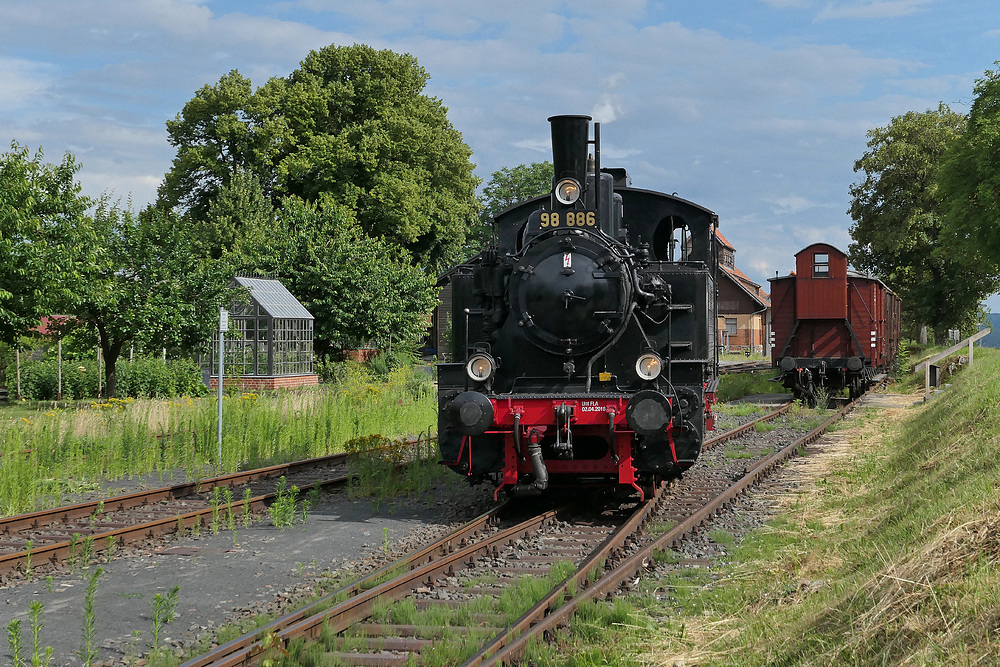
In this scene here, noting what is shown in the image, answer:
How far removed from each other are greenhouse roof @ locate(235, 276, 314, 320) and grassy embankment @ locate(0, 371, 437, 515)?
480 centimetres

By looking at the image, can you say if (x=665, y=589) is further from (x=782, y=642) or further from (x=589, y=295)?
(x=589, y=295)

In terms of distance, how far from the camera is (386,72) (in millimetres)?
36656

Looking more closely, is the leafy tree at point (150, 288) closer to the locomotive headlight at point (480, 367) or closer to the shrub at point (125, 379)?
the shrub at point (125, 379)

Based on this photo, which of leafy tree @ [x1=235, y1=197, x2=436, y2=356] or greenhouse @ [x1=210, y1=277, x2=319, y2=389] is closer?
greenhouse @ [x1=210, y1=277, x2=319, y2=389]

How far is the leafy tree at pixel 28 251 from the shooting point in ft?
48.4

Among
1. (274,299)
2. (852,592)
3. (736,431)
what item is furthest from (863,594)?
(274,299)

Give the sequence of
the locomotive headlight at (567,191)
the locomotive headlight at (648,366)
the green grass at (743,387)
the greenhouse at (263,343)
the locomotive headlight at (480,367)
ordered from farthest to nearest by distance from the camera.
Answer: the green grass at (743,387), the greenhouse at (263,343), the locomotive headlight at (567,191), the locomotive headlight at (480,367), the locomotive headlight at (648,366)

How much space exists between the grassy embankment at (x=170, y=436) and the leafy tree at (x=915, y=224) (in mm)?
32856

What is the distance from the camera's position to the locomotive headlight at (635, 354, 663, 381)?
329 inches

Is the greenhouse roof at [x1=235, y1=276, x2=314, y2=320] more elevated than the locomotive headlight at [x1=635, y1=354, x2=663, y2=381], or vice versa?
the greenhouse roof at [x1=235, y1=276, x2=314, y2=320]

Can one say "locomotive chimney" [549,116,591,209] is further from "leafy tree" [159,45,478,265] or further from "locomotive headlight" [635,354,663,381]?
"leafy tree" [159,45,478,265]

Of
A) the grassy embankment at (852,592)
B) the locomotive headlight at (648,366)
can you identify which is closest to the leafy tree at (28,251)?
the locomotive headlight at (648,366)

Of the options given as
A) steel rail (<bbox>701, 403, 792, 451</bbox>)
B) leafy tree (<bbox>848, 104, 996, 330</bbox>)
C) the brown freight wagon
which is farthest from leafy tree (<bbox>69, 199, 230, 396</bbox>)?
leafy tree (<bbox>848, 104, 996, 330</bbox>)

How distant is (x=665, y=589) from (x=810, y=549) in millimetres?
1419
